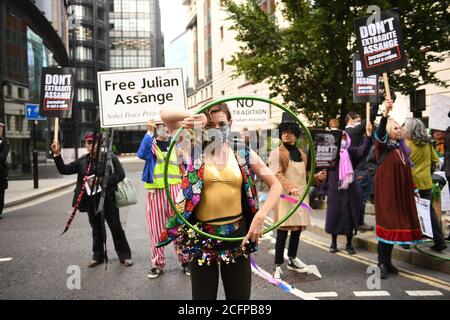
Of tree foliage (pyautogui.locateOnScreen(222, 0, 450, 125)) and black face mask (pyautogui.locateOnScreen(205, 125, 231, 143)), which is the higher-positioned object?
tree foliage (pyautogui.locateOnScreen(222, 0, 450, 125))

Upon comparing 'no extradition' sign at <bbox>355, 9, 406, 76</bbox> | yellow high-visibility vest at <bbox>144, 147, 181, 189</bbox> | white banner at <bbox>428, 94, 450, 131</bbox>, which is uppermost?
'no extradition' sign at <bbox>355, 9, 406, 76</bbox>

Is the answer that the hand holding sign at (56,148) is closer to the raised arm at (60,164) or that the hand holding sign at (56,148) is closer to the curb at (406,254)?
the raised arm at (60,164)

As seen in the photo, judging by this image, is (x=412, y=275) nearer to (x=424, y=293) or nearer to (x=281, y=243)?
(x=424, y=293)

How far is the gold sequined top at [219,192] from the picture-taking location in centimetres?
293

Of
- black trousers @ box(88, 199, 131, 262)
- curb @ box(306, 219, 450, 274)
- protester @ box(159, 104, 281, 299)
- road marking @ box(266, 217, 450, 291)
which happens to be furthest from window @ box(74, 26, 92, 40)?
protester @ box(159, 104, 281, 299)

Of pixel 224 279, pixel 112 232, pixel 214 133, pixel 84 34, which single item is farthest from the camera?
pixel 84 34

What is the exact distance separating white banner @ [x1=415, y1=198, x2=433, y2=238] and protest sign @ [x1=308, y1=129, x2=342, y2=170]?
49.3 inches

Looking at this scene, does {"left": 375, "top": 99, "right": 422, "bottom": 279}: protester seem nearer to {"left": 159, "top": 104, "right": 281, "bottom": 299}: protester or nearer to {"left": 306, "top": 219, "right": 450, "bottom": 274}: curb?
{"left": 306, "top": 219, "right": 450, "bottom": 274}: curb

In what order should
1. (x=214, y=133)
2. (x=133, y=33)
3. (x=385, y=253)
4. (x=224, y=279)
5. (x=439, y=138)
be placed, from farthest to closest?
(x=133, y=33)
(x=439, y=138)
(x=385, y=253)
(x=224, y=279)
(x=214, y=133)

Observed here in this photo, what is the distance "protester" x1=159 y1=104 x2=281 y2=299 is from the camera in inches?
114

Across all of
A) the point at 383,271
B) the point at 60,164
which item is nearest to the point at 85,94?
the point at 60,164

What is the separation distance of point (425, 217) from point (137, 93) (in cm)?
400

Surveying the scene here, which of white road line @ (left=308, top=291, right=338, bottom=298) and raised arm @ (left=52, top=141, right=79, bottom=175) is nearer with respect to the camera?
white road line @ (left=308, top=291, right=338, bottom=298)

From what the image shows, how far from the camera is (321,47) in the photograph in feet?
33.1
